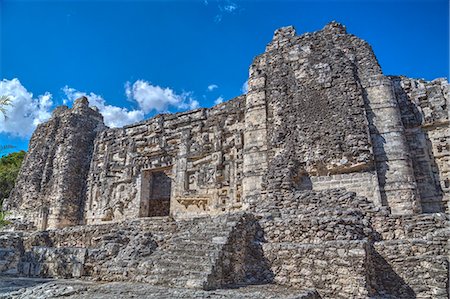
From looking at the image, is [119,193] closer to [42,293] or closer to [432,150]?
[42,293]

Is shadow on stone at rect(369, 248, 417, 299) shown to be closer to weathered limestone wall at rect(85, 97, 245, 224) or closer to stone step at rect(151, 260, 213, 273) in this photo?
stone step at rect(151, 260, 213, 273)

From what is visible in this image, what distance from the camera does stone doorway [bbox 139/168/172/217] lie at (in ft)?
45.9

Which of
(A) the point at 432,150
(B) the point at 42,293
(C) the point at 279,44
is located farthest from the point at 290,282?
(C) the point at 279,44

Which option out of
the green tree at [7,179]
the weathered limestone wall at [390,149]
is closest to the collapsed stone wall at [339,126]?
the weathered limestone wall at [390,149]

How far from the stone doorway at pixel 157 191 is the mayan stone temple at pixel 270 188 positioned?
0.07 meters

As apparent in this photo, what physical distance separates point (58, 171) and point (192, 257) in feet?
40.0

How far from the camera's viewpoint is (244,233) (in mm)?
6516

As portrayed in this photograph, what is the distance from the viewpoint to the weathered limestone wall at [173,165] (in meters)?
11.6

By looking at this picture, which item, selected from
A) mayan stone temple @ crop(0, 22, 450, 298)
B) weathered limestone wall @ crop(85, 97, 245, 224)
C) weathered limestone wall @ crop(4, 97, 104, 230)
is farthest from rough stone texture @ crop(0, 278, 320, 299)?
weathered limestone wall @ crop(4, 97, 104, 230)

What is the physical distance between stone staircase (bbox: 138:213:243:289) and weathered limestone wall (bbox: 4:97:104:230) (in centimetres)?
1009

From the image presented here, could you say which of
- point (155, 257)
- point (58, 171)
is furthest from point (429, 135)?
point (58, 171)

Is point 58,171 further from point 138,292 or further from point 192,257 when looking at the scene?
point 138,292

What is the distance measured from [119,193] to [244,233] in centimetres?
896

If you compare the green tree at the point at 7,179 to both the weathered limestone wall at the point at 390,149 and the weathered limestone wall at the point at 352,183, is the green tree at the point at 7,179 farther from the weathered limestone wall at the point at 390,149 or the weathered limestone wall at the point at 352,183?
the weathered limestone wall at the point at 390,149
